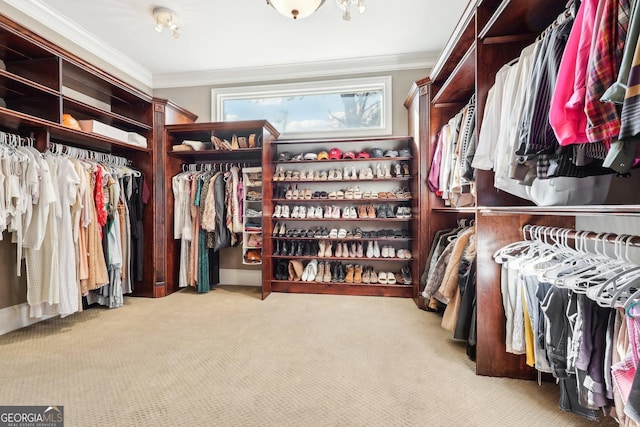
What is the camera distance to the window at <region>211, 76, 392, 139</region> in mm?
3396

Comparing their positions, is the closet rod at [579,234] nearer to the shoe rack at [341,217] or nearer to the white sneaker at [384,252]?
the shoe rack at [341,217]

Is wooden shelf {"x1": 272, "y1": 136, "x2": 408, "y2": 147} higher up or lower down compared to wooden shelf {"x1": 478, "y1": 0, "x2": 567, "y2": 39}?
lower down

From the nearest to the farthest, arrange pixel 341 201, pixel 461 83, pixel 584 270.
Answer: pixel 584 270
pixel 461 83
pixel 341 201

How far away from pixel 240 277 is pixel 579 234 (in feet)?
10.6

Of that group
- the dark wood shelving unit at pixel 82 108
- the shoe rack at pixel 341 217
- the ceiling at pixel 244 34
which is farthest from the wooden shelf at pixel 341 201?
the ceiling at pixel 244 34

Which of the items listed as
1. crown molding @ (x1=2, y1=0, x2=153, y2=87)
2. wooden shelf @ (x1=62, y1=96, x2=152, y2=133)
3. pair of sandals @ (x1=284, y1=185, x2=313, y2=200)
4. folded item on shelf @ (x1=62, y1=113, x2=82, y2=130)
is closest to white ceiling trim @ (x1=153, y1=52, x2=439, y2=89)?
crown molding @ (x1=2, y1=0, x2=153, y2=87)

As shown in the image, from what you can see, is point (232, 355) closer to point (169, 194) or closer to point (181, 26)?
point (169, 194)

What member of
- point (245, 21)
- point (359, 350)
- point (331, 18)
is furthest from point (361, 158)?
point (359, 350)

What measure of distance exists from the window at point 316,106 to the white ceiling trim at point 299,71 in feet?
0.35

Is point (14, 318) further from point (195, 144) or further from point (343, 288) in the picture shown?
point (343, 288)

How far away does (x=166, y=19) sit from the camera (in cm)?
250

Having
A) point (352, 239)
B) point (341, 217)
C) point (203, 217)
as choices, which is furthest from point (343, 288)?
point (203, 217)

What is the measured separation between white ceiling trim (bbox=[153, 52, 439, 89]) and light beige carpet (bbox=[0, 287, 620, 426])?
271 cm

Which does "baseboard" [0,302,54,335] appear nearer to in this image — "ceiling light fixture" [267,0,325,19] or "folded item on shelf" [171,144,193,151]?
"folded item on shelf" [171,144,193,151]
